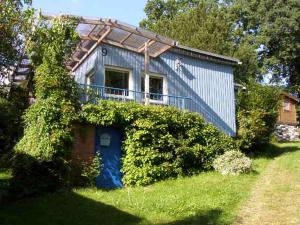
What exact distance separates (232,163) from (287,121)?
22.6m

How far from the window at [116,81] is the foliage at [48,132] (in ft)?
11.2

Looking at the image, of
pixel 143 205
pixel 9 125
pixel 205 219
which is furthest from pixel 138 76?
pixel 205 219

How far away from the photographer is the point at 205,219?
11375 millimetres

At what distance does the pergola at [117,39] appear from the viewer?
17.8 m

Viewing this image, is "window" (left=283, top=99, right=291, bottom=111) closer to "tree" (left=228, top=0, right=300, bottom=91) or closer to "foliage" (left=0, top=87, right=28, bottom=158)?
"tree" (left=228, top=0, right=300, bottom=91)

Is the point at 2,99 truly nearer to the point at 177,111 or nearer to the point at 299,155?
the point at 177,111

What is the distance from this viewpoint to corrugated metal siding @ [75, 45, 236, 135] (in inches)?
773

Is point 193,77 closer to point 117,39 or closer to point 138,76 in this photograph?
point 138,76

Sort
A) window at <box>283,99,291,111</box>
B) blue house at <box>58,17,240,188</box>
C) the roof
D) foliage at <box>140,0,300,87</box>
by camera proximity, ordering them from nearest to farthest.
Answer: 1. blue house at <box>58,17,240,188</box>
2. the roof
3. foliage at <box>140,0,300,87</box>
4. window at <box>283,99,291,111</box>

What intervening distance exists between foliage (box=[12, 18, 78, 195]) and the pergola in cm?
231

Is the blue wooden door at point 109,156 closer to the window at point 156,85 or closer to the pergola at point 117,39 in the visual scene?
the pergola at point 117,39

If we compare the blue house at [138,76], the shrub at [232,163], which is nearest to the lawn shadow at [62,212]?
the blue house at [138,76]

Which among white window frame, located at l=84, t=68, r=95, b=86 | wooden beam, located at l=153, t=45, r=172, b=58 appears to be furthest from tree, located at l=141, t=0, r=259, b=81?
white window frame, located at l=84, t=68, r=95, b=86

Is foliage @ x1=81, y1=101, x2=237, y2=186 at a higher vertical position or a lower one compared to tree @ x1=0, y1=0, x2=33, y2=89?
lower
